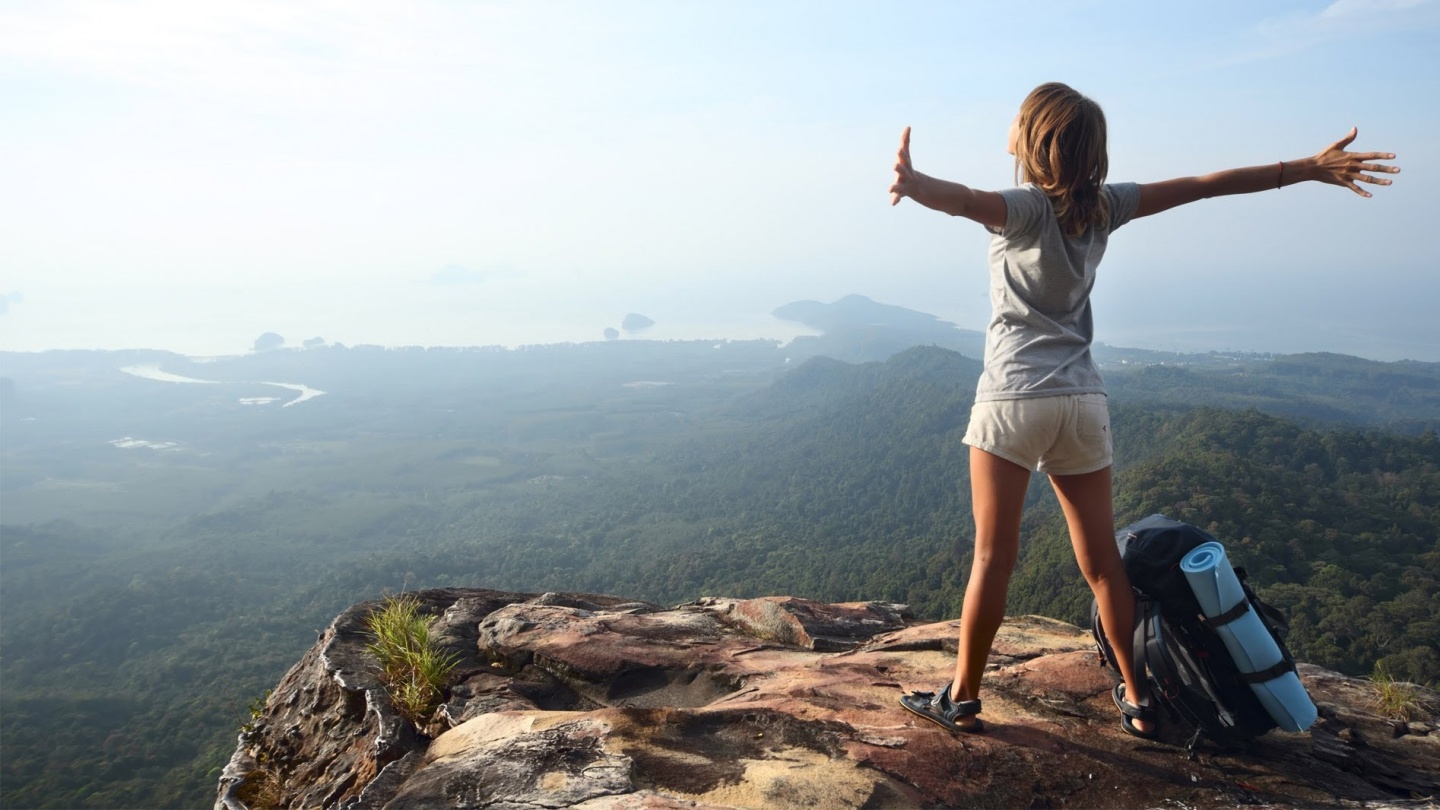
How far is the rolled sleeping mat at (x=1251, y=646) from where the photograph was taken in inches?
133

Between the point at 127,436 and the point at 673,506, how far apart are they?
127 meters

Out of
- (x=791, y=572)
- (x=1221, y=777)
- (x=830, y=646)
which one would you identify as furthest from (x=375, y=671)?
(x=791, y=572)

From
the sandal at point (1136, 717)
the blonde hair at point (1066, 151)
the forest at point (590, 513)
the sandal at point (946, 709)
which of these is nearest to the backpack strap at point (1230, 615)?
the sandal at point (1136, 717)

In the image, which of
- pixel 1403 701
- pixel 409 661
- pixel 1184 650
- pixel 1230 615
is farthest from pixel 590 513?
pixel 1230 615

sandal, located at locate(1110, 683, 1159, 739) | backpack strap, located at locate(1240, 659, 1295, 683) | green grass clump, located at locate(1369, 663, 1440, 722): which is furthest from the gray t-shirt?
green grass clump, located at locate(1369, 663, 1440, 722)

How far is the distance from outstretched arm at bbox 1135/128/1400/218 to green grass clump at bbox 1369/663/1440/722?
263 centimetres

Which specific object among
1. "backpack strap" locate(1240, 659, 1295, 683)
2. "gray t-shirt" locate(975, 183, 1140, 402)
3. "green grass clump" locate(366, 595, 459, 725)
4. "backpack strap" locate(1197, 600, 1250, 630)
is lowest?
"green grass clump" locate(366, 595, 459, 725)

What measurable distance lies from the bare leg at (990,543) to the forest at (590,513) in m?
3.83

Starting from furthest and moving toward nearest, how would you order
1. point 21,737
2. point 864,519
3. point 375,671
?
point 864,519 → point 21,737 → point 375,671

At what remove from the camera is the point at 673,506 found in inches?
3743

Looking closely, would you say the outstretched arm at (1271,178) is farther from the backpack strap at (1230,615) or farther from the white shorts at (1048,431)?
the backpack strap at (1230,615)

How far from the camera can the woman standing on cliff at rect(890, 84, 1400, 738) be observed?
292 centimetres

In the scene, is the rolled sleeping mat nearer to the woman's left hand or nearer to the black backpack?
the black backpack

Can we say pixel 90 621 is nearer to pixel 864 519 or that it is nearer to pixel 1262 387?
pixel 864 519
